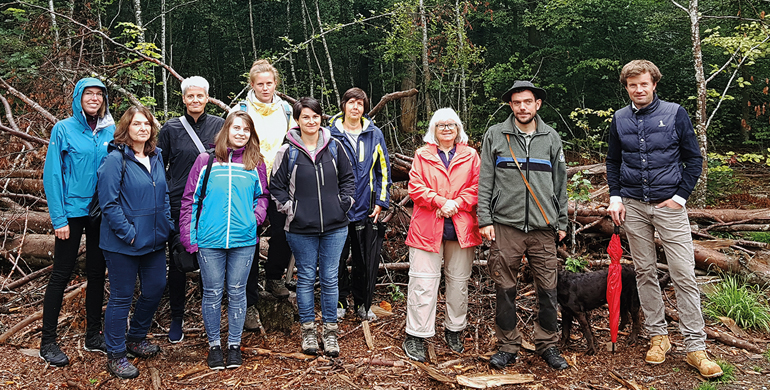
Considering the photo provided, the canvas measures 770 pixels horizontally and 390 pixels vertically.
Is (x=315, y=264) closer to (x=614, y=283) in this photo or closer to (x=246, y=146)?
(x=246, y=146)

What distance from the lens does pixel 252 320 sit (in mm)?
4539

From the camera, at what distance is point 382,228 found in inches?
189

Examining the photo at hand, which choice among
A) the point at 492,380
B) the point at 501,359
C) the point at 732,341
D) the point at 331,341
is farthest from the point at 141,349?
the point at 732,341

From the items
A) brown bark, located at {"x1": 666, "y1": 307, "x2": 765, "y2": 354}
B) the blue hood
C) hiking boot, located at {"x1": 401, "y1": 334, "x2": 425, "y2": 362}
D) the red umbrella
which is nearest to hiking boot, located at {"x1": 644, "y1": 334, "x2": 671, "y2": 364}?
the red umbrella

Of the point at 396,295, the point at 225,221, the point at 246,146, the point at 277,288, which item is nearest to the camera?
the point at 225,221

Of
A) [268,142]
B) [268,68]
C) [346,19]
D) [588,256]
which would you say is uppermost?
[346,19]

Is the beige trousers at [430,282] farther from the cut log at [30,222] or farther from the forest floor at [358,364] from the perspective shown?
the cut log at [30,222]

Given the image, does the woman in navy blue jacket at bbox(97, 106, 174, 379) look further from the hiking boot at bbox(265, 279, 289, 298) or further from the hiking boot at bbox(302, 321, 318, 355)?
the hiking boot at bbox(302, 321, 318, 355)

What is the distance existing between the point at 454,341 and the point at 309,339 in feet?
4.35

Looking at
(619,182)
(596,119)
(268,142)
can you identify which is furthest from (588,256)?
(596,119)

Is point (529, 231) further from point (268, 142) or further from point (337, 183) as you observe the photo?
point (268, 142)

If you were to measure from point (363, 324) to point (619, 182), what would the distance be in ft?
9.02

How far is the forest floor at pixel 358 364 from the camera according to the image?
3.70 meters

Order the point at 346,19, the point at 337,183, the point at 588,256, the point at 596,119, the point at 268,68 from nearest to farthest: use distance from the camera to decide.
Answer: the point at 337,183 < the point at 268,68 < the point at 588,256 < the point at 596,119 < the point at 346,19
